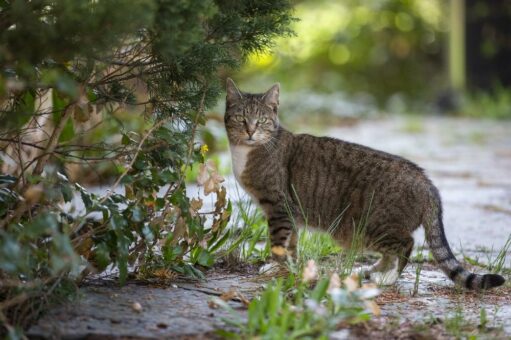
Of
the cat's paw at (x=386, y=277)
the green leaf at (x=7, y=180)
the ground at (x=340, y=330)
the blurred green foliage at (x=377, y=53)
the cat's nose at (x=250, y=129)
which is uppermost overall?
the blurred green foliage at (x=377, y=53)

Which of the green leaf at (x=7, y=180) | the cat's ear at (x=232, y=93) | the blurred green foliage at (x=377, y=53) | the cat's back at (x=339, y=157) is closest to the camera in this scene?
the green leaf at (x=7, y=180)

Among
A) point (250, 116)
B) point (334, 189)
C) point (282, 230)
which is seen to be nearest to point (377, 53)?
point (250, 116)

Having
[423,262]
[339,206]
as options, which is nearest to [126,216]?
[339,206]

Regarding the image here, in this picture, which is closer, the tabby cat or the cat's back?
the tabby cat

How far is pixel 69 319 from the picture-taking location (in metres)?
2.77

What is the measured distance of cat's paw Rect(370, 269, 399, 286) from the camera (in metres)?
3.55

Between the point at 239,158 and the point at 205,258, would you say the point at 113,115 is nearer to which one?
the point at 205,258

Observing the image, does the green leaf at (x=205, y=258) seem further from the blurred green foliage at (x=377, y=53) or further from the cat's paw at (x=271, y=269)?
the blurred green foliage at (x=377, y=53)

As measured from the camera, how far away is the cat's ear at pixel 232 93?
4.43 m

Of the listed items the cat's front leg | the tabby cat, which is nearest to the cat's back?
the tabby cat

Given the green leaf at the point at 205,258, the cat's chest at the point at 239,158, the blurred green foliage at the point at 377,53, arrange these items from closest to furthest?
1. the green leaf at the point at 205,258
2. the cat's chest at the point at 239,158
3. the blurred green foliage at the point at 377,53

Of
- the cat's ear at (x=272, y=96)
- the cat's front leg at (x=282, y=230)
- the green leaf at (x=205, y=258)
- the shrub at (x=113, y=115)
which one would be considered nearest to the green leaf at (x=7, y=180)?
the shrub at (x=113, y=115)

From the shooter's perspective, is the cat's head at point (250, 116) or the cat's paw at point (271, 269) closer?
the cat's paw at point (271, 269)

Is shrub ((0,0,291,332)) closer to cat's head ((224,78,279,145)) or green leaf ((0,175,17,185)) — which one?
green leaf ((0,175,17,185))
